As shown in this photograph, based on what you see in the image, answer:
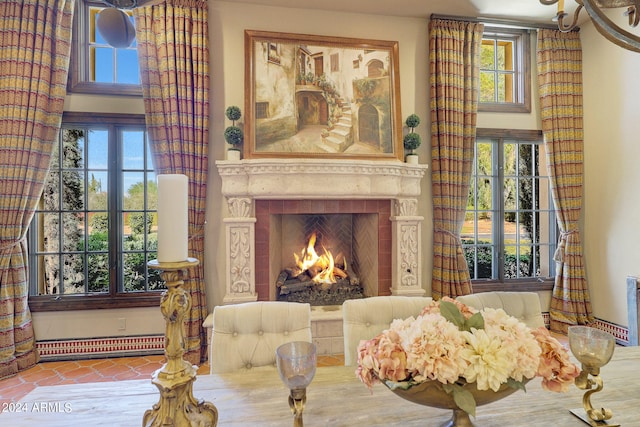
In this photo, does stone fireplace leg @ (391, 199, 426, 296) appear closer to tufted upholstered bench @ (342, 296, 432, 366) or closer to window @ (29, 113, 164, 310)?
tufted upholstered bench @ (342, 296, 432, 366)

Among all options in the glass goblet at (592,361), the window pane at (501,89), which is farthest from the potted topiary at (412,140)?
the glass goblet at (592,361)

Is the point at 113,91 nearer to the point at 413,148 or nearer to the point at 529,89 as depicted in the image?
the point at 413,148

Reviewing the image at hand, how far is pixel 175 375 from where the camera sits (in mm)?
864

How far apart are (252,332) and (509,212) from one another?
11.0 ft

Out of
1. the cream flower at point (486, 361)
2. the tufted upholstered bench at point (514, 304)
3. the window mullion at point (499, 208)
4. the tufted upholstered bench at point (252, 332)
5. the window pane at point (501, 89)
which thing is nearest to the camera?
the cream flower at point (486, 361)

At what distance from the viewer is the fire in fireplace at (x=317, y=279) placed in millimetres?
3312

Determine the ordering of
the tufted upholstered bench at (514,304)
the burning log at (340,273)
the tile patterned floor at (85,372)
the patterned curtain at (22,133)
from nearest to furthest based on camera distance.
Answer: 1. the tufted upholstered bench at (514,304)
2. the tile patterned floor at (85,372)
3. the patterned curtain at (22,133)
4. the burning log at (340,273)

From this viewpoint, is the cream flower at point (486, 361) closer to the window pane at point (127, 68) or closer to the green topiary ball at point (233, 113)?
the green topiary ball at point (233, 113)

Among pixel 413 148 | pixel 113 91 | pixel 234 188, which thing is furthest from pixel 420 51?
pixel 113 91

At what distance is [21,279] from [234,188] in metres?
A: 1.92

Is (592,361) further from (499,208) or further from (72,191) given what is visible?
(72,191)

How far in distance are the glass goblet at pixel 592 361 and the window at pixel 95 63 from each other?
11.9 ft

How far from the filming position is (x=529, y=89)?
370 centimetres

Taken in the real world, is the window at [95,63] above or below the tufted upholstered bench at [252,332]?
above
